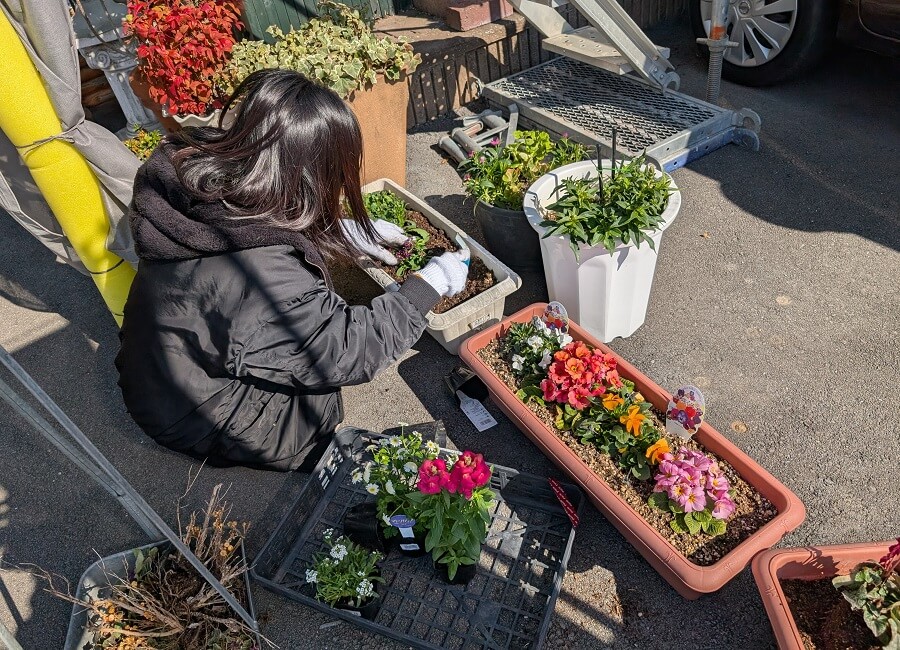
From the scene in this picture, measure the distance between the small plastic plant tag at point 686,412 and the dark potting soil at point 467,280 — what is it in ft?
3.34

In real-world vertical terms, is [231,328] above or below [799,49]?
above

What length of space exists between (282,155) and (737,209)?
261cm

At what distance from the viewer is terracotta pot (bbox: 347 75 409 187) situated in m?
3.29

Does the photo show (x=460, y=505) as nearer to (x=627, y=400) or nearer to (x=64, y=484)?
(x=627, y=400)

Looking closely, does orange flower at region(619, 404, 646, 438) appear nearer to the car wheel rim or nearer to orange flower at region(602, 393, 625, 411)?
orange flower at region(602, 393, 625, 411)

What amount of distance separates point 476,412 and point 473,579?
73 cm

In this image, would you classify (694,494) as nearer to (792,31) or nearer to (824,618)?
(824,618)

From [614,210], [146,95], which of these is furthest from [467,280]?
[146,95]

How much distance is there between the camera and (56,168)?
2586mm

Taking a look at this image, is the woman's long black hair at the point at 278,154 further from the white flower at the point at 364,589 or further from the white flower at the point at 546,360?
the white flower at the point at 364,589

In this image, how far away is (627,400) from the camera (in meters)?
2.26

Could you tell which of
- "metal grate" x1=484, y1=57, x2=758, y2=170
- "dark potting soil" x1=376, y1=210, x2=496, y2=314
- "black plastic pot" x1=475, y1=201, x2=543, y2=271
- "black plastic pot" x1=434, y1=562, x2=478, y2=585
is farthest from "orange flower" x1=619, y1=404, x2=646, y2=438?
"metal grate" x1=484, y1=57, x2=758, y2=170

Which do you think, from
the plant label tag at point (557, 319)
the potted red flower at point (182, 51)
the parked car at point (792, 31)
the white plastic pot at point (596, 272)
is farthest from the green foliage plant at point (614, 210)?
the parked car at point (792, 31)

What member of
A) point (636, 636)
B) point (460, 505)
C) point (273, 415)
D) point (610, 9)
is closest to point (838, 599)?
point (636, 636)
